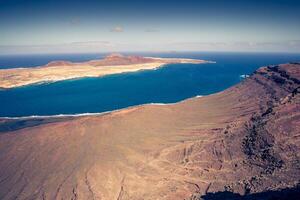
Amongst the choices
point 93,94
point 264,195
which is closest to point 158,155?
point 264,195

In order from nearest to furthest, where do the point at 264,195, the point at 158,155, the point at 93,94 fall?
the point at 264,195, the point at 158,155, the point at 93,94

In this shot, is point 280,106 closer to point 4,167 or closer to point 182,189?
point 182,189

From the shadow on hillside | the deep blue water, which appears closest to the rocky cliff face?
the shadow on hillside

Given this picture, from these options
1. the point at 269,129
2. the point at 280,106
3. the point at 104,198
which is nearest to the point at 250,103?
the point at 280,106

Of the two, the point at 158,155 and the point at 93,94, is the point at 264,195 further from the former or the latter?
the point at 93,94

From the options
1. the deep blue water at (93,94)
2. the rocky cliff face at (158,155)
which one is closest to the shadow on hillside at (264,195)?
the rocky cliff face at (158,155)

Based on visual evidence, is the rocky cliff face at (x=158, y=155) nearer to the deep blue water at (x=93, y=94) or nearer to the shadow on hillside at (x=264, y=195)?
the shadow on hillside at (x=264, y=195)
